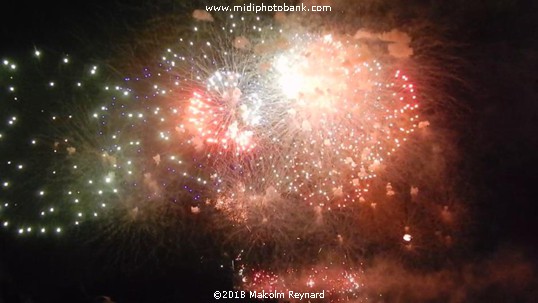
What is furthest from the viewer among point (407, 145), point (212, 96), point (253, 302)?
point (407, 145)

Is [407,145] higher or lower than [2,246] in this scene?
higher

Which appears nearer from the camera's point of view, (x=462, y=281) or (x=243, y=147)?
(x=243, y=147)

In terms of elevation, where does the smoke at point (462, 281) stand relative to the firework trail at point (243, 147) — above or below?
below

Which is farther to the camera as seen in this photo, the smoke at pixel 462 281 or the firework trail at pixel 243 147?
the smoke at pixel 462 281

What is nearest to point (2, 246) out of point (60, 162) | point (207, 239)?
point (60, 162)

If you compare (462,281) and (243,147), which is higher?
(243,147)

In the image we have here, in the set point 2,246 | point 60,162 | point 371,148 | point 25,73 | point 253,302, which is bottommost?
point 253,302

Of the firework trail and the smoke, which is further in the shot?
the smoke

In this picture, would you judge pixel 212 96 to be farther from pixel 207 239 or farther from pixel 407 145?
pixel 407 145

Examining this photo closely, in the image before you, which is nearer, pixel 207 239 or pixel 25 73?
pixel 25 73

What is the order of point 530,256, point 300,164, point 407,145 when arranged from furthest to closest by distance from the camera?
1. point 530,256
2. point 407,145
3. point 300,164

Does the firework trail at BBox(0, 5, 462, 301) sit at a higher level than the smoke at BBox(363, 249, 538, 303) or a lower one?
higher
